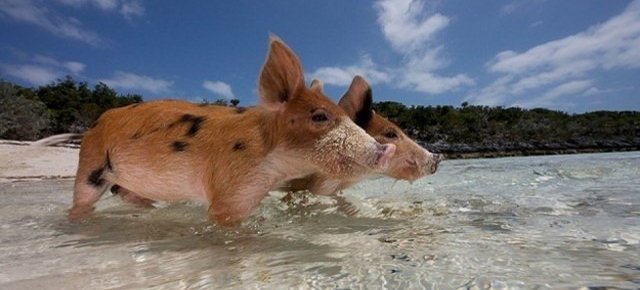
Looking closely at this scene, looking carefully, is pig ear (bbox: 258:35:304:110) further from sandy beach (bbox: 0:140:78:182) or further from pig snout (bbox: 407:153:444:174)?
sandy beach (bbox: 0:140:78:182)

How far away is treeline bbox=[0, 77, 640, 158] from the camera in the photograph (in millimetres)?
28234

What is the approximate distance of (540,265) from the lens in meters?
2.00

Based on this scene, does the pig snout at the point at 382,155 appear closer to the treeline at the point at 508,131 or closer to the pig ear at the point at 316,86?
the pig ear at the point at 316,86

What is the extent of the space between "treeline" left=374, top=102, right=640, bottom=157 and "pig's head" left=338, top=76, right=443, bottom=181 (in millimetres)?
30725

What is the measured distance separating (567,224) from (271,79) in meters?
2.27

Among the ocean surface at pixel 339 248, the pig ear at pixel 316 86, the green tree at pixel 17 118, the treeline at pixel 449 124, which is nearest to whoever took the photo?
the ocean surface at pixel 339 248

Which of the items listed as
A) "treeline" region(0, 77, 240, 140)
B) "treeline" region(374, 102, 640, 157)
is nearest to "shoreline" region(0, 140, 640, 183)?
"treeline" region(0, 77, 240, 140)

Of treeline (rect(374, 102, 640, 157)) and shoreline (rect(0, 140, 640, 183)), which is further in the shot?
treeline (rect(374, 102, 640, 157))

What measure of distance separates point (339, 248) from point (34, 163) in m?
12.4

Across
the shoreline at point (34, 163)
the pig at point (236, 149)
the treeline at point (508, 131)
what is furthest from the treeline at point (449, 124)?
the pig at point (236, 149)

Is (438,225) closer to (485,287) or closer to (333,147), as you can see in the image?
Answer: (333,147)

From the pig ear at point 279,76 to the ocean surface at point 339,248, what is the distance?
0.95m

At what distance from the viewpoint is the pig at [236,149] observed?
3.31m

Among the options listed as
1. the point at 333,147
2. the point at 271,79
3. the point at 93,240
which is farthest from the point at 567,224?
the point at 93,240
